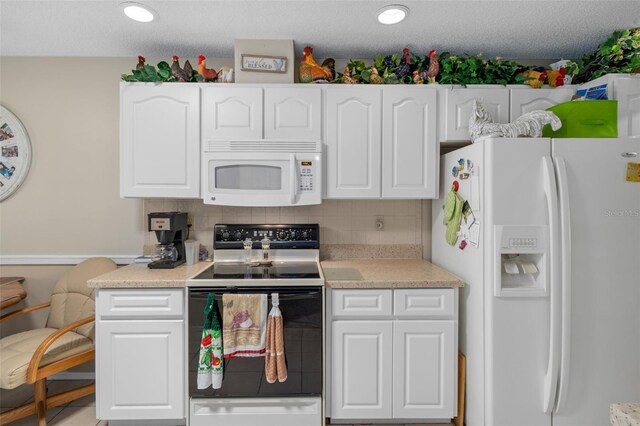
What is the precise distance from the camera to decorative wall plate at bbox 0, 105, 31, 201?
8.11ft

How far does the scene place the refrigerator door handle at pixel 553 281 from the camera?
160 cm

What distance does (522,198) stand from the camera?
65.1 inches

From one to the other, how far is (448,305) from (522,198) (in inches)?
28.2

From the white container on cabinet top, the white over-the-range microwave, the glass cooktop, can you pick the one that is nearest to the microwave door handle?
the white over-the-range microwave

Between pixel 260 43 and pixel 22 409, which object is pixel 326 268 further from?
pixel 22 409

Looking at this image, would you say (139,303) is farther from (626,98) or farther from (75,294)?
(626,98)

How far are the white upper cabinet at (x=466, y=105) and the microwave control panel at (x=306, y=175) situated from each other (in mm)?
955

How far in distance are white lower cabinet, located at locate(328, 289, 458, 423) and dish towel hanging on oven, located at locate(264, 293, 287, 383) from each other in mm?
295

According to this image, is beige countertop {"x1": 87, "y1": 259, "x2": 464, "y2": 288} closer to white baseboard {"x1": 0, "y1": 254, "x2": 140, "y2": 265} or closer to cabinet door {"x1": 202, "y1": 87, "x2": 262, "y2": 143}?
white baseboard {"x1": 0, "y1": 254, "x2": 140, "y2": 265}

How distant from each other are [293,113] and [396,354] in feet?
5.37

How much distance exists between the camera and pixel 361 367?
1909mm

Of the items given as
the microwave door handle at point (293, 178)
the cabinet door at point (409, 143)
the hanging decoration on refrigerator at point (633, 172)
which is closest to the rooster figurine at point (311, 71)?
the cabinet door at point (409, 143)

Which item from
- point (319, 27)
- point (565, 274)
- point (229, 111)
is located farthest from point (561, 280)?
point (229, 111)

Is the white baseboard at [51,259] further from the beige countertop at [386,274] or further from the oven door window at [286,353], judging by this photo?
the beige countertop at [386,274]
